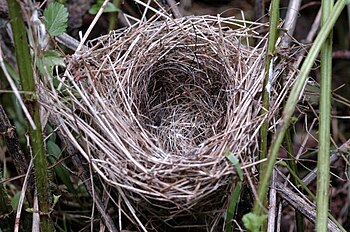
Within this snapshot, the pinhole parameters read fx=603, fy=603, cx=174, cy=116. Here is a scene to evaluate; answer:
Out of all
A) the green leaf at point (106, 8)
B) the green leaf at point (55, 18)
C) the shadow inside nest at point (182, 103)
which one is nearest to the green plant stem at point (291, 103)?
the shadow inside nest at point (182, 103)

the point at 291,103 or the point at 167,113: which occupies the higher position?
the point at 291,103

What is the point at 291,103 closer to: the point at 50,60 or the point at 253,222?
the point at 253,222

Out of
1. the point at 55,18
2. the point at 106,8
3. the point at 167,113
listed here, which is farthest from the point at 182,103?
the point at 55,18

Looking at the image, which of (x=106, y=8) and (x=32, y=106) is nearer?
(x=32, y=106)

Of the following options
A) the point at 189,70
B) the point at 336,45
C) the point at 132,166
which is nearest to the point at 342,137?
the point at 336,45

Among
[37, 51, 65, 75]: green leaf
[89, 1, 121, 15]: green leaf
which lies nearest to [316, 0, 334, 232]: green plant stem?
[37, 51, 65, 75]: green leaf

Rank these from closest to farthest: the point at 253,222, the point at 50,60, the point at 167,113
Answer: the point at 253,222 → the point at 50,60 → the point at 167,113
